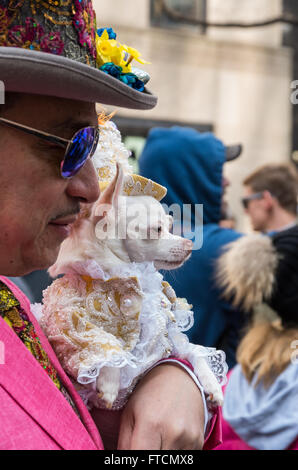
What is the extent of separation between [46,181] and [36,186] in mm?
23

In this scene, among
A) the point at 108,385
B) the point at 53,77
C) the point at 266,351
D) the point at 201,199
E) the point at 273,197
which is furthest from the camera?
the point at 273,197

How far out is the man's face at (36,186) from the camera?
1.18 meters

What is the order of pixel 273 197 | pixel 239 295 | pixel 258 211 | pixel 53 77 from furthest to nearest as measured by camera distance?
pixel 258 211, pixel 273 197, pixel 239 295, pixel 53 77

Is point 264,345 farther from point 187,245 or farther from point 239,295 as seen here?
point 187,245

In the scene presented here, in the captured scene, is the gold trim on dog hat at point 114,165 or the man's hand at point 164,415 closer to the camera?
the man's hand at point 164,415

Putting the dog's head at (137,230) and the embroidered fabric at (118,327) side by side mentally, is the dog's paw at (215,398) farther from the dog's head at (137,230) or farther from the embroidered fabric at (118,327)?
the dog's head at (137,230)

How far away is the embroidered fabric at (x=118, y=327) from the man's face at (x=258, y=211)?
3391mm

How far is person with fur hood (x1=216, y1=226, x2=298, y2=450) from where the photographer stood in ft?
9.03

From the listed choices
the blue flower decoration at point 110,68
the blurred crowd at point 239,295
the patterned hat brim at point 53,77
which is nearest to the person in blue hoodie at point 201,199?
the blurred crowd at point 239,295

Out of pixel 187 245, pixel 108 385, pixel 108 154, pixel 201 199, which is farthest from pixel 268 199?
pixel 108 385

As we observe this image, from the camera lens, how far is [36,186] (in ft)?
3.96
